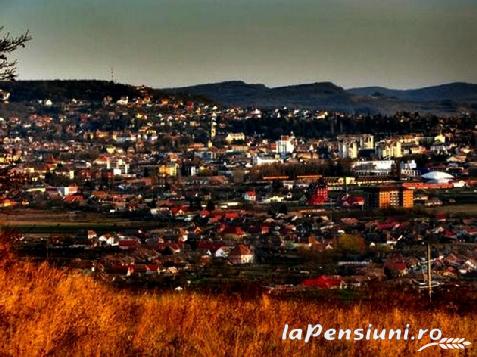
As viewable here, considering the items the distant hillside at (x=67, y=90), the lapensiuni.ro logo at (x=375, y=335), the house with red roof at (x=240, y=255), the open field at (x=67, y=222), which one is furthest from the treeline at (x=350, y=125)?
the lapensiuni.ro logo at (x=375, y=335)

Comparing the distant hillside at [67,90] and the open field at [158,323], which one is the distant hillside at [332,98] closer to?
the distant hillside at [67,90]

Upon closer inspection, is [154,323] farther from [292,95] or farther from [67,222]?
[292,95]

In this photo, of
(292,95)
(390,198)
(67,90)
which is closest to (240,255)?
(390,198)

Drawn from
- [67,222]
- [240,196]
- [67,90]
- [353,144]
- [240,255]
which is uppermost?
[67,90]

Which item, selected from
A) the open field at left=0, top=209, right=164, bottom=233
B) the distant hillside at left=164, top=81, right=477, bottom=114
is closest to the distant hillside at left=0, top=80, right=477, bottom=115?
the distant hillside at left=164, top=81, right=477, bottom=114

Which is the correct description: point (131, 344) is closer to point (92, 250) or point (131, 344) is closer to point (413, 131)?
point (92, 250)

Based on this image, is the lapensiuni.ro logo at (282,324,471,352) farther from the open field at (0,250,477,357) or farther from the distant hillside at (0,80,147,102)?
the distant hillside at (0,80,147,102)
